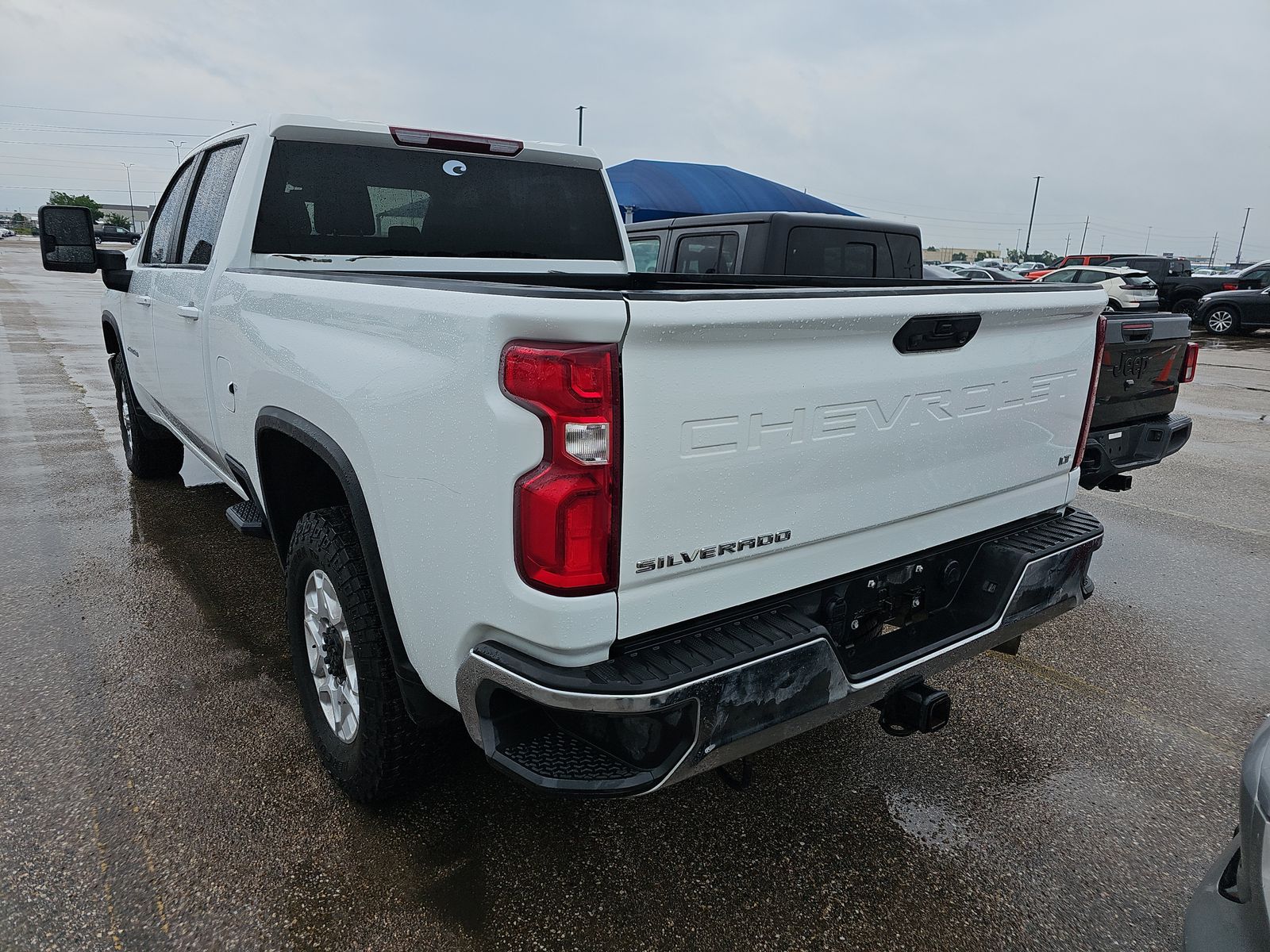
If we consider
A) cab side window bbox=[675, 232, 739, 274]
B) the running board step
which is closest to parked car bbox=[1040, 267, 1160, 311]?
cab side window bbox=[675, 232, 739, 274]

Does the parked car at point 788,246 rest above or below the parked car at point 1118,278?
above

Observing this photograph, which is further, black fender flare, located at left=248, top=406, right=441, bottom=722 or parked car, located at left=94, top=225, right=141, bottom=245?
parked car, located at left=94, top=225, right=141, bottom=245

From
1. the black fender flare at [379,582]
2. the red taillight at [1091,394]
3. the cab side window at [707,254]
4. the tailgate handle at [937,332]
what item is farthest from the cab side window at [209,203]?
the cab side window at [707,254]

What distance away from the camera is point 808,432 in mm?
1949

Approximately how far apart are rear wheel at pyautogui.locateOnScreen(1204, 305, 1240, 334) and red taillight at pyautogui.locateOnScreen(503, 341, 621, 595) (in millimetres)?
22598

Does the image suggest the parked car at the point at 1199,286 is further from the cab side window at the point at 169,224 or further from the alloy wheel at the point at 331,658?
the alloy wheel at the point at 331,658

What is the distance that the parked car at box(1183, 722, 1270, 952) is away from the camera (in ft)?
4.91

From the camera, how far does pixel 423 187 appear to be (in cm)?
351

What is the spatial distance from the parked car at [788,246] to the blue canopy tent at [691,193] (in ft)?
44.9

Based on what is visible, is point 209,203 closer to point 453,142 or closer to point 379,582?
point 453,142

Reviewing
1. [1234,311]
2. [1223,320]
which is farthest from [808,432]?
[1223,320]

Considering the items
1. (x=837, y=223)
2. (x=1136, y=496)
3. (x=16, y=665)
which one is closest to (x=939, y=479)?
(x=16, y=665)

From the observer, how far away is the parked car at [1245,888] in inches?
58.9

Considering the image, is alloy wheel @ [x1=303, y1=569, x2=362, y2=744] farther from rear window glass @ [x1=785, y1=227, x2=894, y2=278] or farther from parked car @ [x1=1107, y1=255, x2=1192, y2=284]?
parked car @ [x1=1107, y1=255, x2=1192, y2=284]
